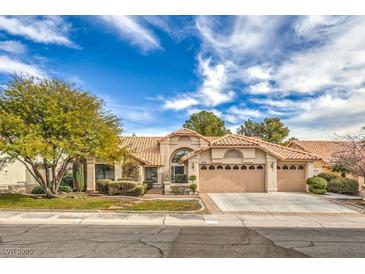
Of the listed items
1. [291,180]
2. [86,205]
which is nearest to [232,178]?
[291,180]

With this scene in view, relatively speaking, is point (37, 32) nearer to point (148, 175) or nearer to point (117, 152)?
point (117, 152)

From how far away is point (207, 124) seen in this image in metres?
48.2

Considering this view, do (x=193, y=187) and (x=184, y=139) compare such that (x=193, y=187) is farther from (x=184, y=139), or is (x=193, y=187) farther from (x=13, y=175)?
(x=13, y=175)

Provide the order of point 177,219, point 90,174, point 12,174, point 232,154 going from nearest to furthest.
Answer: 1. point 177,219
2. point 232,154
3. point 90,174
4. point 12,174

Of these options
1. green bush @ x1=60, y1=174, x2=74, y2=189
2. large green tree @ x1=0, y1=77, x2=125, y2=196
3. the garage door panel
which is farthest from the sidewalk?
green bush @ x1=60, y1=174, x2=74, y2=189

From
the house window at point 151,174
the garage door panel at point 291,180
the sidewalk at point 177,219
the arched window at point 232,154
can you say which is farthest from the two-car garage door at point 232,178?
the sidewalk at point 177,219

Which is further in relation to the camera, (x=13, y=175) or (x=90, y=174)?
(x=13, y=175)

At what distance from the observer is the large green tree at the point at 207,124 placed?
1868 inches

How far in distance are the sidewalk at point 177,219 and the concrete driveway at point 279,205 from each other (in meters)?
1.26

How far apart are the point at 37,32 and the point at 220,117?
38744 mm

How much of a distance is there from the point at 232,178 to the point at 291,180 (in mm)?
5190

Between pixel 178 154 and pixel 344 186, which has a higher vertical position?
pixel 178 154

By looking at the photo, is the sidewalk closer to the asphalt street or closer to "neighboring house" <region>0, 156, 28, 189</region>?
the asphalt street

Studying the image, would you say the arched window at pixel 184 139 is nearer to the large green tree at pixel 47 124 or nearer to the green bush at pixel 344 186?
the large green tree at pixel 47 124
